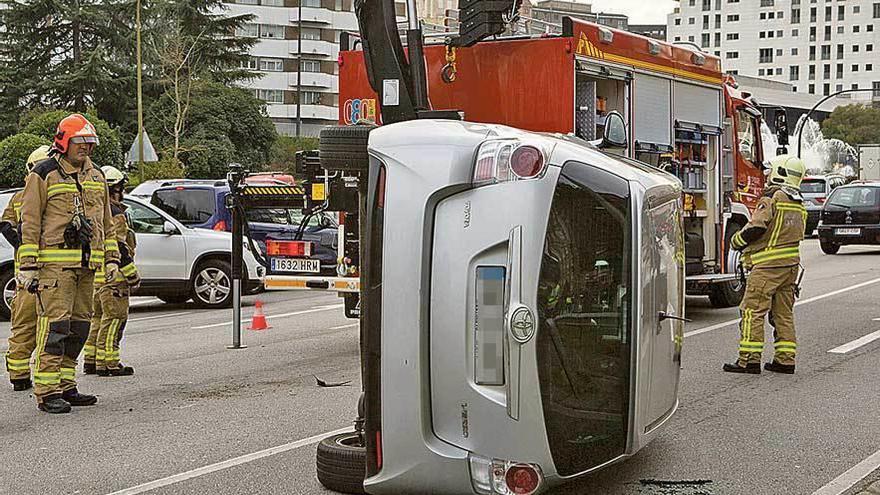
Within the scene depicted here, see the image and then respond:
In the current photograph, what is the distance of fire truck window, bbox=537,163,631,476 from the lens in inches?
197

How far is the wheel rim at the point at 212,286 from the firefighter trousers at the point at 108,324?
5656 mm

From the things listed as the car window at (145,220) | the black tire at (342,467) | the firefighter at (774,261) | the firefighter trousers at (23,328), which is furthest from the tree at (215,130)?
the black tire at (342,467)

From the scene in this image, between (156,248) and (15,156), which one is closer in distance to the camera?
(156,248)

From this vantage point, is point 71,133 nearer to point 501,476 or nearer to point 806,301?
point 501,476

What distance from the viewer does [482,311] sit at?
4895 millimetres

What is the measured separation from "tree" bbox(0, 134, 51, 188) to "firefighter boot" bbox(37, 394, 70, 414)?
101 feet

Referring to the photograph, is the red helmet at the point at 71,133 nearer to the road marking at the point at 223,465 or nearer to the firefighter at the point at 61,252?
the firefighter at the point at 61,252

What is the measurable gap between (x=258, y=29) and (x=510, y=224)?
3174 inches

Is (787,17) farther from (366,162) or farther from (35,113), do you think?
(366,162)

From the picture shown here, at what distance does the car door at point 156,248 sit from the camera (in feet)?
50.9

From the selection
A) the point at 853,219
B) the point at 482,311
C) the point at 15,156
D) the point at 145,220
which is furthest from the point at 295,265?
the point at 15,156

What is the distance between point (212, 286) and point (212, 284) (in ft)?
0.09

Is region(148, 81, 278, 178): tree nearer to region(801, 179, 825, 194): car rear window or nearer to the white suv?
region(801, 179, 825, 194): car rear window

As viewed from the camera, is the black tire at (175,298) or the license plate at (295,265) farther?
the black tire at (175,298)
